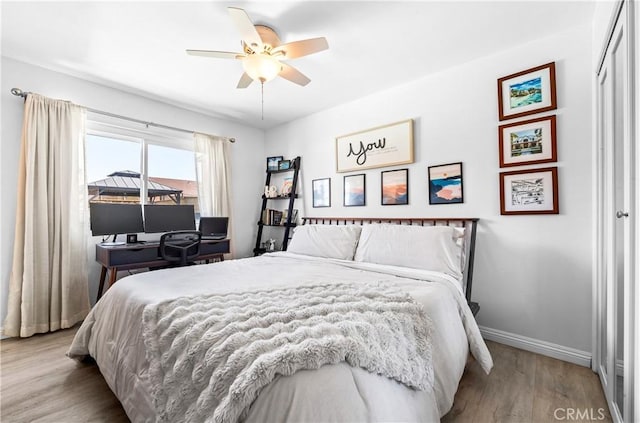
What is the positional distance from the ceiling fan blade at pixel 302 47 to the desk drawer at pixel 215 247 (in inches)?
89.1

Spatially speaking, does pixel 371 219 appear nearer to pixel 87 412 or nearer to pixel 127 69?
pixel 87 412

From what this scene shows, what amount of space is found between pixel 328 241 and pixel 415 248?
33.9 inches

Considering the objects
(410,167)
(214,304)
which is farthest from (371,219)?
(214,304)

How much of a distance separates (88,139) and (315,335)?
3.34m

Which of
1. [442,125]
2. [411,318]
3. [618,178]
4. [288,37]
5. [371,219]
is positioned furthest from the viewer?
[371,219]

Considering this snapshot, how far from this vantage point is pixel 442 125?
261 cm

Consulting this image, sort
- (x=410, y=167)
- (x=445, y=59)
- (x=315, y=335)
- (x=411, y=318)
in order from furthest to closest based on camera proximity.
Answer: (x=410, y=167), (x=445, y=59), (x=411, y=318), (x=315, y=335)

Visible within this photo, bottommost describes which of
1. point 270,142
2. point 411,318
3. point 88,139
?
point 411,318

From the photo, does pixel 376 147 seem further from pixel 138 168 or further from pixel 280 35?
pixel 138 168

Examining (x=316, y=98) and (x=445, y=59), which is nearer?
(x=445, y=59)

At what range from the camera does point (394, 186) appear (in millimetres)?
→ 2943

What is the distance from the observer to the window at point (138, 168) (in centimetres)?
297

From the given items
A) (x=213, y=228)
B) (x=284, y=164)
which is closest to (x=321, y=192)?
(x=284, y=164)

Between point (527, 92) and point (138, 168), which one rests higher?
point (527, 92)
